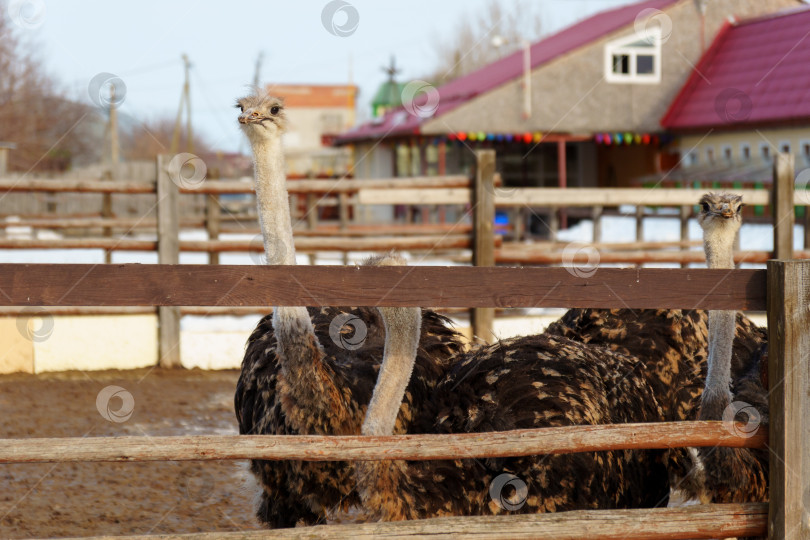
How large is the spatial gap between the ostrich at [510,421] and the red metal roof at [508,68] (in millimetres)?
17527

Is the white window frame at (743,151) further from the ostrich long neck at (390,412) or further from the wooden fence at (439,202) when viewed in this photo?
the ostrich long neck at (390,412)

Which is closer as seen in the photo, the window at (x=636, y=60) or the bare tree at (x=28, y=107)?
the window at (x=636, y=60)

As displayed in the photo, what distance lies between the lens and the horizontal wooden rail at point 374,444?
9.07 feet

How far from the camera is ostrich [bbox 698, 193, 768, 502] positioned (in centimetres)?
352

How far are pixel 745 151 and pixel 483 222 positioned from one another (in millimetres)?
13226

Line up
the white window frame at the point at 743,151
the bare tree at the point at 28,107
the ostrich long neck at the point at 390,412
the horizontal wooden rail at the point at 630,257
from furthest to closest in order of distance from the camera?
the bare tree at the point at 28,107, the white window frame at the point at 743,151, the horizontal wooden rail at the point at 630,257, the ostrich long neck at the point at 390,412

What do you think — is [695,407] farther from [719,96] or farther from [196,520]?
[719,96]

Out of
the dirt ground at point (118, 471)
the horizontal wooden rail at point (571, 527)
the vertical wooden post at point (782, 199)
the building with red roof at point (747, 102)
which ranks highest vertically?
the building with red roof at point (747, 102)

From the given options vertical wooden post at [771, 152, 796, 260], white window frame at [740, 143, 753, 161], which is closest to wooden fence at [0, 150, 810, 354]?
vertical wooden post at [771, 152, 796, 260]

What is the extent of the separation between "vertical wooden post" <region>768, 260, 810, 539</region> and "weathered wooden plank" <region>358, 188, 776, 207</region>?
441cm

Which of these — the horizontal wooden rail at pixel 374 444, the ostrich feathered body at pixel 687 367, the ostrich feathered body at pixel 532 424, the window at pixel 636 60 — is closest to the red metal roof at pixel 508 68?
the window at pixel 636 60

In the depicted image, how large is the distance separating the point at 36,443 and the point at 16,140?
25926 mm

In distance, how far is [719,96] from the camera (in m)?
19.8

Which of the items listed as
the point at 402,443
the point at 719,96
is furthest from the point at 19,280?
the point at 719,96
